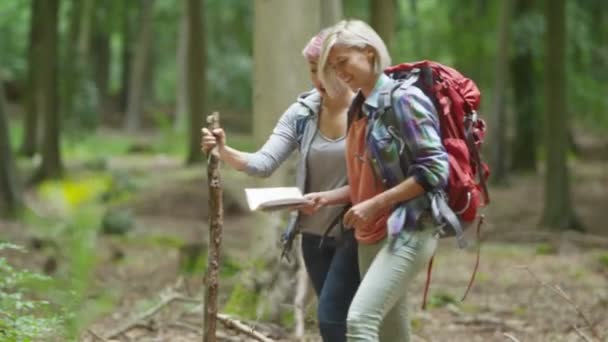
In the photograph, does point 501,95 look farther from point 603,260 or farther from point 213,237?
point 213,237

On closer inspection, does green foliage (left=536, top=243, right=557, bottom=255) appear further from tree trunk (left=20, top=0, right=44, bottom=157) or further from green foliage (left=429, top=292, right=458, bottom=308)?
tree trunk (left=20, top=0, right=44, bottom=157)

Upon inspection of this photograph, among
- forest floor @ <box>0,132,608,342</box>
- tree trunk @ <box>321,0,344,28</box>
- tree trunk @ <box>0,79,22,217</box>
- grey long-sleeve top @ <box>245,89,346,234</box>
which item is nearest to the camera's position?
grey long-sleeve top @ <box>245,89,346,234</box>

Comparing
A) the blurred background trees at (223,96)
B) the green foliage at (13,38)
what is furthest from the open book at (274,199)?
the green foliage at (13,38)

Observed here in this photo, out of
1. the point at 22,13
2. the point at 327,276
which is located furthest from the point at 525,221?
the point at 22,13

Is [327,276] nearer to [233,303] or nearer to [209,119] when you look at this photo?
[209,119]

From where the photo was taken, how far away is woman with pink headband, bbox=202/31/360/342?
5527mm

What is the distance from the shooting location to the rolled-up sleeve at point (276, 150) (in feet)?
18.3

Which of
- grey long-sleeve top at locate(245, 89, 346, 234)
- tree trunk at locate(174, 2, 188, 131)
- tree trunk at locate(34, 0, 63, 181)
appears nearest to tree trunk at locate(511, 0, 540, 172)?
tree trunk at locate(174, 2, 188, 131)

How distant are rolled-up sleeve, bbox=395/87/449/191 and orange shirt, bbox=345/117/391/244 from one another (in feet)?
0.87

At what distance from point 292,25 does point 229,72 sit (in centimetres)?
2993

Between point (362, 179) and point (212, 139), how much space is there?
73 centimetres

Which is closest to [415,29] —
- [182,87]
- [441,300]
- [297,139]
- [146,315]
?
[182,87]

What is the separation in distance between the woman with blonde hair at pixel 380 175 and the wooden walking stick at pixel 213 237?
59 cm

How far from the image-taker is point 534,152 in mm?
30562
